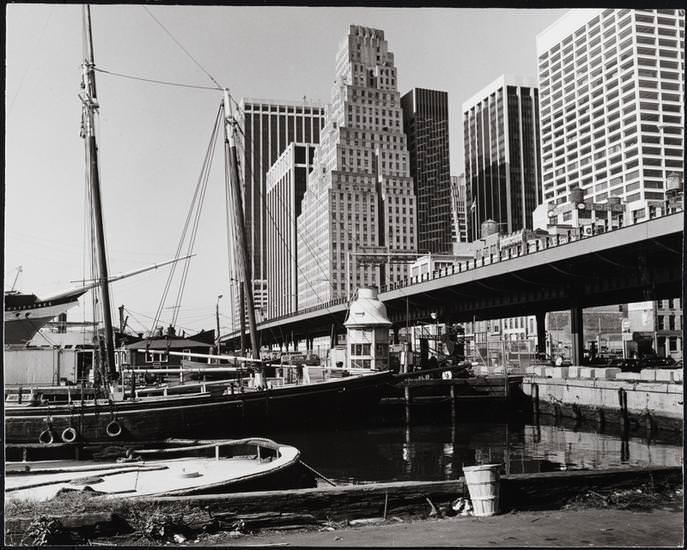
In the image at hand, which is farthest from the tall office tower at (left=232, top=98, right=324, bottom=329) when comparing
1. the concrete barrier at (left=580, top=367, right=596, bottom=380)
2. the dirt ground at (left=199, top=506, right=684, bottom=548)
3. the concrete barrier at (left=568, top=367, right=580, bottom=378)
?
the concrete barrier at (left=580, top=367, right=596, bottom=380)

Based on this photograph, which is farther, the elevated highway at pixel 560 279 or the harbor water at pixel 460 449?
the elevated highway at pixel 560 279

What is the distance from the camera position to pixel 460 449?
1062 inches

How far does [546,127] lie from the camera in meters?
161

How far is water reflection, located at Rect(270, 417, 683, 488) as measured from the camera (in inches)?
867

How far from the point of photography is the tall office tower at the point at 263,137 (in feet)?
72.0

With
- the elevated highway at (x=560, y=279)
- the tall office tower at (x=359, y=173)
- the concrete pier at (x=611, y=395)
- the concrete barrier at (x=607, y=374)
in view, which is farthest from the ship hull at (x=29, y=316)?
the concrete barrier at (x=607, y=374)

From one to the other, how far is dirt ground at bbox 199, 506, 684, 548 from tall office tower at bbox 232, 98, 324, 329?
12639 mm

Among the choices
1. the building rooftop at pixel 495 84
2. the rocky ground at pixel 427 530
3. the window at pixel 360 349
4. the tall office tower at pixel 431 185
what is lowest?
the rocky ground at pixel 427 530

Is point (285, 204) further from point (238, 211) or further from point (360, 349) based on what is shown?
point (360, 349)

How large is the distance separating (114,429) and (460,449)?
13.9 meters

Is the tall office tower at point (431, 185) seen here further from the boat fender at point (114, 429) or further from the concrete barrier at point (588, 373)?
the boat fender at point (114, 429)

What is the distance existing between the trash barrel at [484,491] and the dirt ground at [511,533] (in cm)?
23

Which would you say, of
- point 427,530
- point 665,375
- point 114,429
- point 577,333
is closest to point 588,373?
point 665,375

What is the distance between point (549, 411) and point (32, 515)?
116ft
